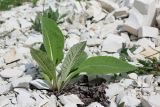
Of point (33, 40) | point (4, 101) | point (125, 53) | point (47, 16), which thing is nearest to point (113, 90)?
point (125, 53)

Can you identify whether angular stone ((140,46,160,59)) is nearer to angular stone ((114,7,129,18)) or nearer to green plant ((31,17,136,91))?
green plant ((31,17,136,91))

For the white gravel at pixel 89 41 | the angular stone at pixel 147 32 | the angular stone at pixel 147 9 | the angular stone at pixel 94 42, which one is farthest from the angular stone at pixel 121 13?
the angular stone at pixel 94 42

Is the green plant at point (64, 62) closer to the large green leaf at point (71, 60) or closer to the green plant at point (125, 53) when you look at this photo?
the large green leaf at point (71, 60)

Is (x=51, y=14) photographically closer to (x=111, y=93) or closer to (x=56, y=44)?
(x=56, y=44)

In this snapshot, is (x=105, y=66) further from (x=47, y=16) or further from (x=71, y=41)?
(x=47, y=16)

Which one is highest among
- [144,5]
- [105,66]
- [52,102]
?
[144,5]

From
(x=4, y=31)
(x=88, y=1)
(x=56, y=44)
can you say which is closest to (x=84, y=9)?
(x=88, y=1)
